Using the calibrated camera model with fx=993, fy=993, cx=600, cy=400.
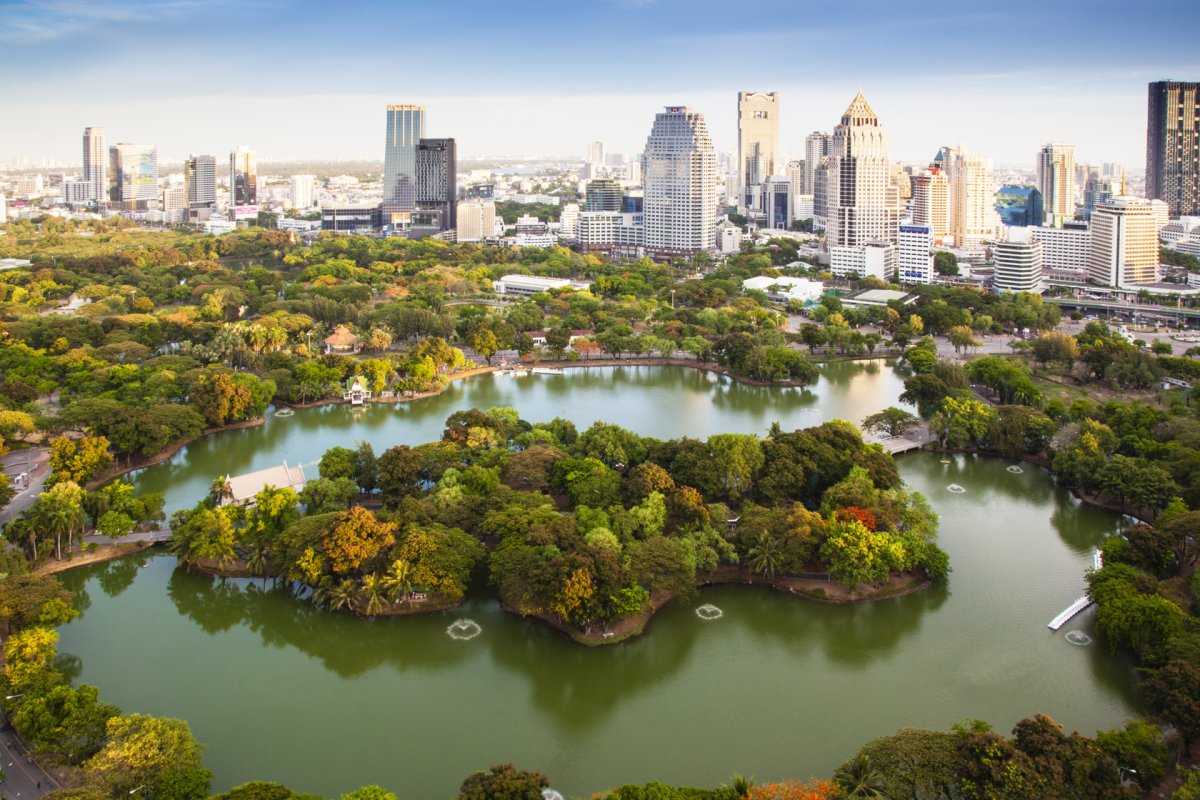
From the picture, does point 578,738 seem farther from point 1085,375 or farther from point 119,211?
point 119,211

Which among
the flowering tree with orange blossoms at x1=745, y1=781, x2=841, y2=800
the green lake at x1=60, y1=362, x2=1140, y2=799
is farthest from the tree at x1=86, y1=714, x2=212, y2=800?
the flowering tree with orange blossoms at x1=745, y1=781, x2=841, y2=800

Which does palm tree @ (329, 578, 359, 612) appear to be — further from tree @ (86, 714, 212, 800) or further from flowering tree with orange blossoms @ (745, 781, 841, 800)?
flowering tree with orange blossoms @ (745, 781, 841, 800)

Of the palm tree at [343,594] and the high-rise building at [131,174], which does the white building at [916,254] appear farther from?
the high-rise building at [131,174]

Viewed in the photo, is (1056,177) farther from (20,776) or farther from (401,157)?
(20,776)

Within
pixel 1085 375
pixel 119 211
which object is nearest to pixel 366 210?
pixel 119 211

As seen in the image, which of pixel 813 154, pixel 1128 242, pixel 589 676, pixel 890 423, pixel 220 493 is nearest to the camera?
pixel 589 676

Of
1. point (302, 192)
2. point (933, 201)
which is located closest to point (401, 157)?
point (302, 192)

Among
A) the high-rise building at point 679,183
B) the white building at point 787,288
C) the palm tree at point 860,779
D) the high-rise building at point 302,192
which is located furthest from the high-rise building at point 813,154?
the palm tree at point 860,779
